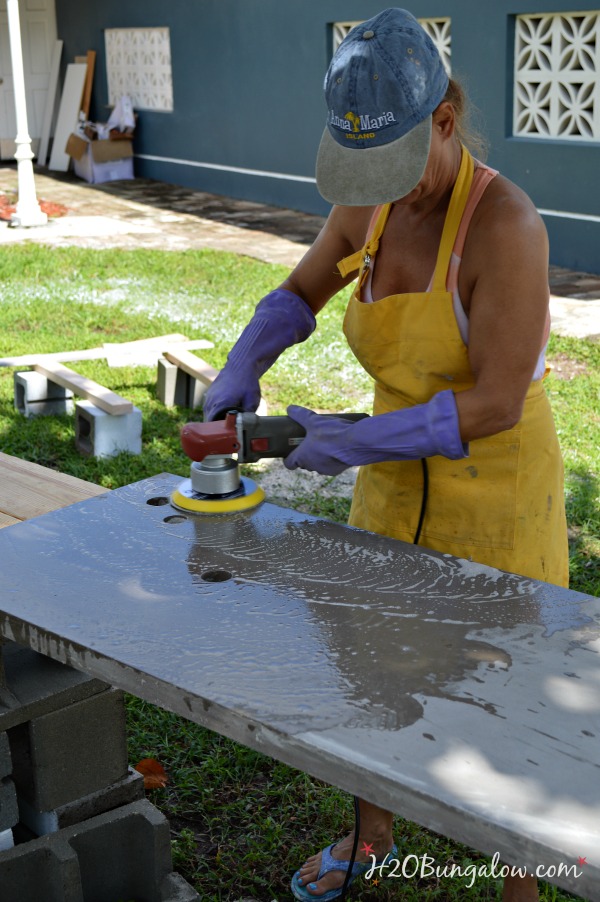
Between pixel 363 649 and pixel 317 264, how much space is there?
1.17 m

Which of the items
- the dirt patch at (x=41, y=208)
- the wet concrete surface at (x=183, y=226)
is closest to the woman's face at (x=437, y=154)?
the wet concrete surface at (x=183, y=226)

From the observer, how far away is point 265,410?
213 inches

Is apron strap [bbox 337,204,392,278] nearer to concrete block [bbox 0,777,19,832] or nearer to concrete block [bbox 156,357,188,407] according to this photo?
concrete block [bbox 0,777,19,832]

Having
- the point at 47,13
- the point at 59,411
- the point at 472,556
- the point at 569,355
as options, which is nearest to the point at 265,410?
the point at 59,411

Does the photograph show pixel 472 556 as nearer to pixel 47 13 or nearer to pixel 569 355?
pixel 569 355

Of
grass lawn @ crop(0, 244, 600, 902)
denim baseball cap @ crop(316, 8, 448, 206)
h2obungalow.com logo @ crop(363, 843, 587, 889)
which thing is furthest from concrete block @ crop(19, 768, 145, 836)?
denim baseball cap @ crop(316, 8, 448, 206)

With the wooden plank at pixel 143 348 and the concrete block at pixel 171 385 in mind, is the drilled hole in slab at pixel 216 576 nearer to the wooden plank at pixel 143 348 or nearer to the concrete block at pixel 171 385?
the concrete block at pixel 171 385

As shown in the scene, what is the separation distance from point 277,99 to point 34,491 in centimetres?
968

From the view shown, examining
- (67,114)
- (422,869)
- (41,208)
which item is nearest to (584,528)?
(422,869)

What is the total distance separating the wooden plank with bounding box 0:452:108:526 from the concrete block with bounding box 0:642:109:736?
669mm

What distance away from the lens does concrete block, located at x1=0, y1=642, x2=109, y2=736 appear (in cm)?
226

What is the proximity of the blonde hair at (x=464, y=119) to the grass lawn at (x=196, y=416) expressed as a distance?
1663 mm

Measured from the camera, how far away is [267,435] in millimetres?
2295

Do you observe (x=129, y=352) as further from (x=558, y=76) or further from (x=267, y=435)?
(x=558, y=76)
